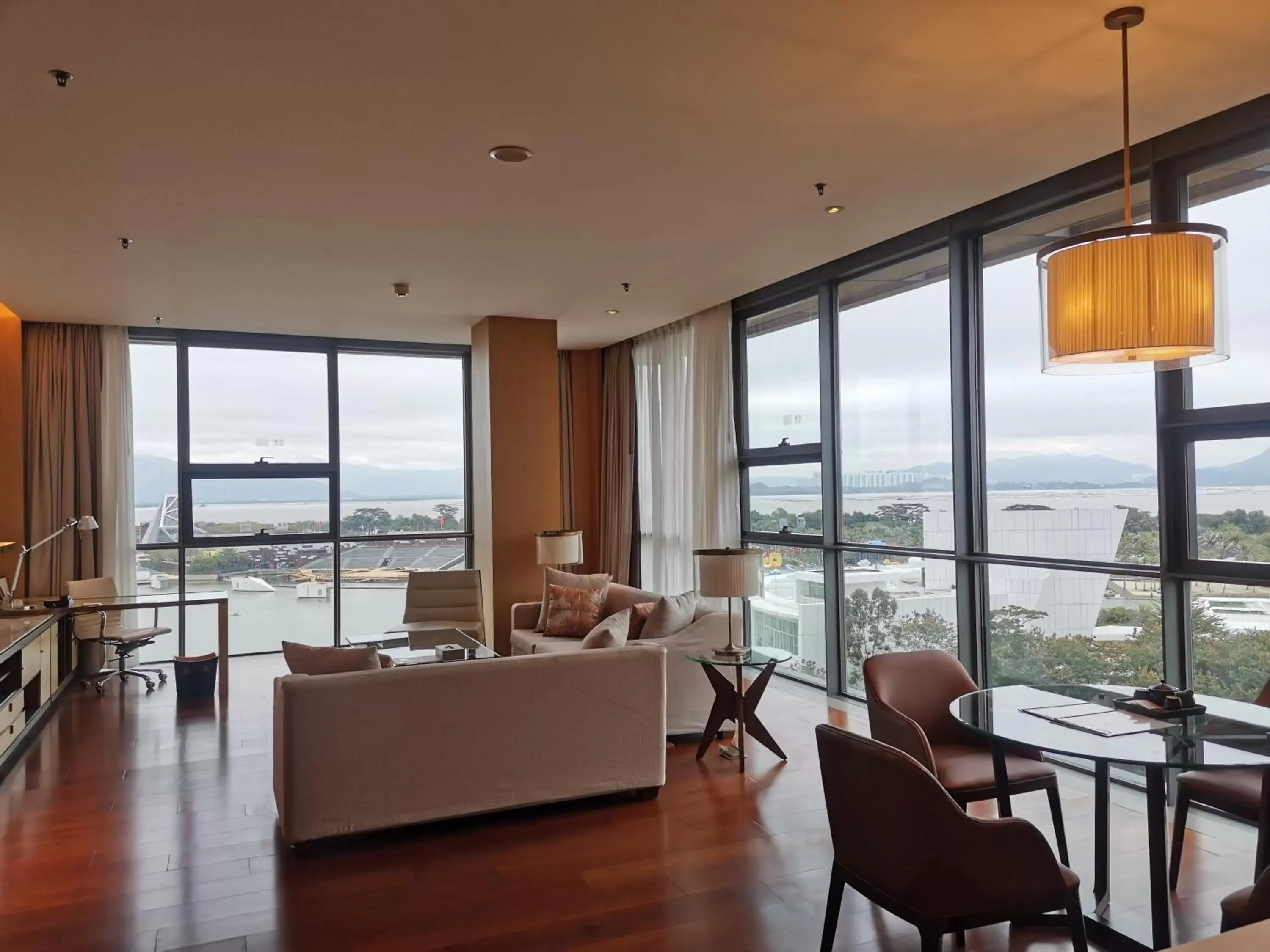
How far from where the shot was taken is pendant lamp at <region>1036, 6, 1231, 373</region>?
7.36 ft

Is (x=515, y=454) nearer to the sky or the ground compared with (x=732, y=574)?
nearer to the sky

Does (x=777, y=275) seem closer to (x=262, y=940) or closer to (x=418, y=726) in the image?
(x=418, y=726)

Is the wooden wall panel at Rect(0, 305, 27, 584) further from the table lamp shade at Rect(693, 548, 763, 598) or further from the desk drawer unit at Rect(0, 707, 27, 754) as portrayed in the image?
the table lamp shade at Rect(693, 548, 763, 598)

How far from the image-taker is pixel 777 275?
6086mm

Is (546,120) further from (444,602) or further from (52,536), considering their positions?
(52,536)

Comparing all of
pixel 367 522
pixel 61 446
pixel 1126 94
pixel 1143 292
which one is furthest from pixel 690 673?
pixel 61 446

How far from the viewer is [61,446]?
23.7 feet

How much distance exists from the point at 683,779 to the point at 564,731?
0.84m

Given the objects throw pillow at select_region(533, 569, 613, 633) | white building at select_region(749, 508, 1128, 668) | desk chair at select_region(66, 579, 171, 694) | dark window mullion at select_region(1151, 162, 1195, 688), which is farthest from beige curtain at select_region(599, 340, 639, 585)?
dark window mullion at select_region(1151, 162, 1195, 688)

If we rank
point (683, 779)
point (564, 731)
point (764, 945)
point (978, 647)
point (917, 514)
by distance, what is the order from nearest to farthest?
point (764, 945)
point (564, 731)
point (683, 779)
point (978, 647)
point (917, 514)

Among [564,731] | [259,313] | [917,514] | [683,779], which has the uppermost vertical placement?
[259,313]

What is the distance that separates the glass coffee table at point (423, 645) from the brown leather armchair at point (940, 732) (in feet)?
8.88

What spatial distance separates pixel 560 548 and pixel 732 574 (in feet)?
8.71

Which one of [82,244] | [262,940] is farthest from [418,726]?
[82,244]
